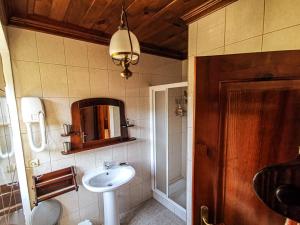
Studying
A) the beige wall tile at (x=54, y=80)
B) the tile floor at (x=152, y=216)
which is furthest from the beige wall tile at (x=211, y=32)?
the tile floor at (x=152, y=216)

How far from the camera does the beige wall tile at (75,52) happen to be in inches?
62.7

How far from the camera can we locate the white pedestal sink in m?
1.69

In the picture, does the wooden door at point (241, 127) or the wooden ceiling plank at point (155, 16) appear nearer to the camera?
the wooden door at point (241, 127)

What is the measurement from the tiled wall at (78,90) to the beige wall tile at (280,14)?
1410 mm

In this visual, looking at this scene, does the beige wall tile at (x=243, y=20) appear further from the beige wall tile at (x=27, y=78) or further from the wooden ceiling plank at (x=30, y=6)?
the beige wall tile at (x=27, y=78)

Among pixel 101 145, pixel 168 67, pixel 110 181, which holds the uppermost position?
pixel 168 67

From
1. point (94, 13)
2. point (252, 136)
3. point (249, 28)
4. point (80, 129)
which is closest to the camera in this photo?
point (252, 136)

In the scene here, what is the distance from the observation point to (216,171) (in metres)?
0.78

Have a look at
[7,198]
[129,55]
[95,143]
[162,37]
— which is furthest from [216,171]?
[162,37]

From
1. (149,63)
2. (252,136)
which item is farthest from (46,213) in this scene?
(149,63)

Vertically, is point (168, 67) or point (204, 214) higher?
point (168, 67)

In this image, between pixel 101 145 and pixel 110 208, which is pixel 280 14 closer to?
pixel 101 145

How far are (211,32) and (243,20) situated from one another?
25 cm

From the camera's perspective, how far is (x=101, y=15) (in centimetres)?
135
